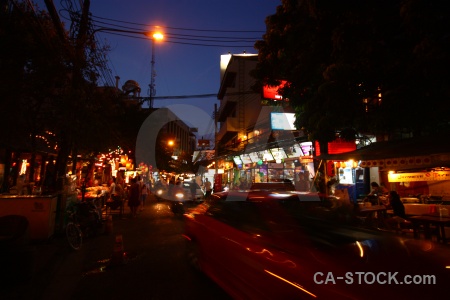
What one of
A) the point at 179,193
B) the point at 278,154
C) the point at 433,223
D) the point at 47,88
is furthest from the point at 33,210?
the point at 278,154

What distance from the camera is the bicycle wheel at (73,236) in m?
7.54

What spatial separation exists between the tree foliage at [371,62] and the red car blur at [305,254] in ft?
11.5

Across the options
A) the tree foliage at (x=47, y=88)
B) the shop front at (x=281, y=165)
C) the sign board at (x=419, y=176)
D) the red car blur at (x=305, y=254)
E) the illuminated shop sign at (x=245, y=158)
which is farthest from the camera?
the illuminated shop sign at (x=245, y=158)

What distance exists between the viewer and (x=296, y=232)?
3.63 meters

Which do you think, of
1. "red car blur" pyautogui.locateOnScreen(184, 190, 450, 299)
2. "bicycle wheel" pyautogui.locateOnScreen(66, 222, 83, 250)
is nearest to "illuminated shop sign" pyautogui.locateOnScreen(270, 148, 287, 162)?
"bicycle wheel" pyautogui.locateOnScreen(66, 222, 83, 250)

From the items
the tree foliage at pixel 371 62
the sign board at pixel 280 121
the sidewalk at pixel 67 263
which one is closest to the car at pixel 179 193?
the sign board at pixel 280 121

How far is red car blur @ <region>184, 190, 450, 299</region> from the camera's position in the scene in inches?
95.7

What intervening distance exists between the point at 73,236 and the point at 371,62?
8.33m

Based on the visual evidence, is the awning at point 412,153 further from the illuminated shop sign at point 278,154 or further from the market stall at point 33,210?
the market stall at point 33,210

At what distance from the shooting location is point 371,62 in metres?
6.61

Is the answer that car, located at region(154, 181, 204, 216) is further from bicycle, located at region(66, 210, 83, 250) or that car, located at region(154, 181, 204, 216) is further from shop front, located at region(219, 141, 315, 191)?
bicycle, located at region(66, 210, 83, 250)

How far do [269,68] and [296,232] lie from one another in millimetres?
7381

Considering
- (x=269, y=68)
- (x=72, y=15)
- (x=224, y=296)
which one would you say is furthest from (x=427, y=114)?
(x=72, y=15)

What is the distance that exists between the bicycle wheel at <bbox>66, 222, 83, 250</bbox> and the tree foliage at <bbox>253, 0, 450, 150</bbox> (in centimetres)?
696
